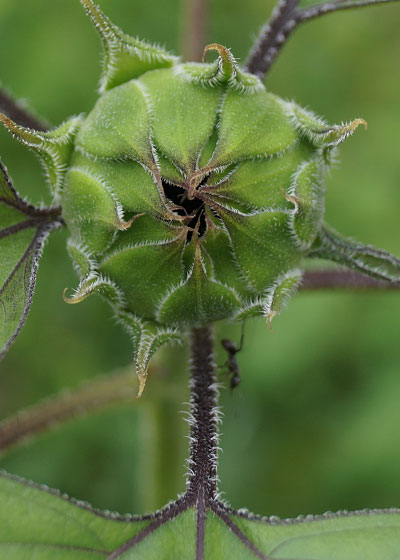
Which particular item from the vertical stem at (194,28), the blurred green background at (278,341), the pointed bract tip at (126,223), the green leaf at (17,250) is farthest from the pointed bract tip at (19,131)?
the blurred green background at (278,341)

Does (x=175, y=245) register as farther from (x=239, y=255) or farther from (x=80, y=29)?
(x=80, y=29)

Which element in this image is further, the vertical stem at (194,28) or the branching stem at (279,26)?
the vertical stem at (194,28)

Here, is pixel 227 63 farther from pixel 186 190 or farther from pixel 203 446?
pixel 203 446

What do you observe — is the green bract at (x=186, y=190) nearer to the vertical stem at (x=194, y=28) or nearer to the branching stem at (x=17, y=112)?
the branching stem at (x=17, y=112)

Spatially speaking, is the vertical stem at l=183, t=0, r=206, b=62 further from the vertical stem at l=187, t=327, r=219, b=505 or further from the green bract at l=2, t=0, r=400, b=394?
the vertical stem at l=187, t=327, r=219, b=505

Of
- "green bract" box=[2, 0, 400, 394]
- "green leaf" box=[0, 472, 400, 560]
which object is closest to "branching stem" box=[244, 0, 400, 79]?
"green bract" box=[2, 0, 400, 394]

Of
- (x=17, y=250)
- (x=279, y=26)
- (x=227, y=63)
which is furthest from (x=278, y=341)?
(x=227, y=63)
